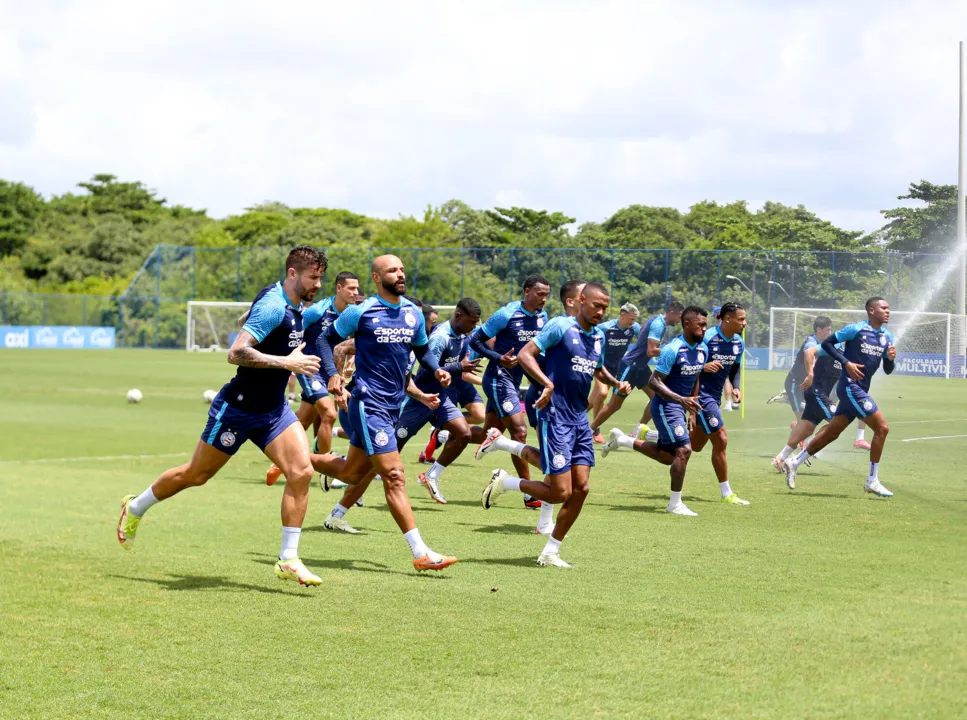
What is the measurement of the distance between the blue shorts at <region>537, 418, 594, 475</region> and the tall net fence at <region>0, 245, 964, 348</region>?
37999 mm


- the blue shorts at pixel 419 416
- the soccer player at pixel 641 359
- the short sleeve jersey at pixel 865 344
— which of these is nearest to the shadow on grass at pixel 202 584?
the blue shorts at pixel 419 416

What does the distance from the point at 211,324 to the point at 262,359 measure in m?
62.4

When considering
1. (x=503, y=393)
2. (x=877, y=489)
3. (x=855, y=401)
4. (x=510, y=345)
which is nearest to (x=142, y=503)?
(x=510, y=345)

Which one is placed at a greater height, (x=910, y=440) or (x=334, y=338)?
(x=334, y=338)

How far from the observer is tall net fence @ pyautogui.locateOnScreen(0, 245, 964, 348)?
4950cm

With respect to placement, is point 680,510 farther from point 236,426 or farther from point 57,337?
point 57,337

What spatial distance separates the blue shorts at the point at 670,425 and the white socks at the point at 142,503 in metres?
5.44

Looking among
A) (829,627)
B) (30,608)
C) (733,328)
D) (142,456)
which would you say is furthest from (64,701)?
(142,456)

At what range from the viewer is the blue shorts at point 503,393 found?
1319 centimetres

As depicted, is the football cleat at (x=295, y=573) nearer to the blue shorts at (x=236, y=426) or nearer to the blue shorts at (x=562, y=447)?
the blue shorts at (x=236, y=426)

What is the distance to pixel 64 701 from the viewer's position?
5660mm

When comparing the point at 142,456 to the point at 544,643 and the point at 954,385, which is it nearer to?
the point at 544,643

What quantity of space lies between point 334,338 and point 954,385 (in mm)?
32973

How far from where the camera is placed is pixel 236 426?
8555mm
